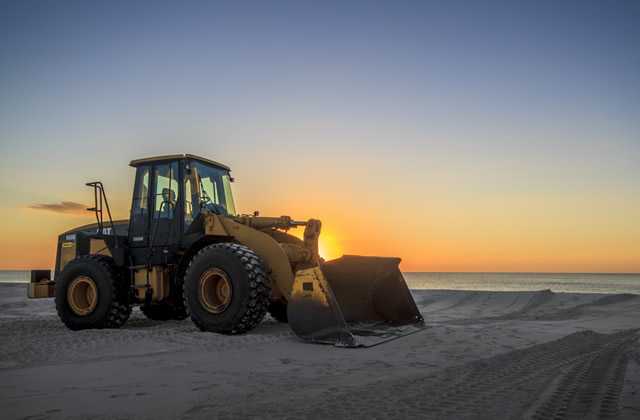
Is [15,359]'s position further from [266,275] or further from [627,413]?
[627,413]

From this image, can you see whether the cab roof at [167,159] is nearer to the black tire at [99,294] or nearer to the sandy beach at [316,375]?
the black tire at [99,294]

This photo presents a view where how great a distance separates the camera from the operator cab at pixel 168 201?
902 cm

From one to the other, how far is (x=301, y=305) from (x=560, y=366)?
3.16 metres

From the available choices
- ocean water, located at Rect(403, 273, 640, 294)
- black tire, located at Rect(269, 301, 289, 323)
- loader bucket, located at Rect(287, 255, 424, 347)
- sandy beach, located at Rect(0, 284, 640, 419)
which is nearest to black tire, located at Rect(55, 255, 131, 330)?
sandy beach, located at Rect(0, 284, 640, 419)

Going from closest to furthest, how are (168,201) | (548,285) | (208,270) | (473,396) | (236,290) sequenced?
(473,396)
(236,290)
(208,270)
(168,201)
(548,285)

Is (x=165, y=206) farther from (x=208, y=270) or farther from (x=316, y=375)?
(x=316, y=375)

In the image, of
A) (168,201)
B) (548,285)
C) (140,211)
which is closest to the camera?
(168,201)

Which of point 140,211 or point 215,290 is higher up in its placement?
point 140,211

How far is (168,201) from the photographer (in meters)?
9.13

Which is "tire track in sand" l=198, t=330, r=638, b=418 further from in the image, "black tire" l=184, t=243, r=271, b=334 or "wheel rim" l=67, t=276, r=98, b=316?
"wheel rim" l=67, t=276, r=98, b=316

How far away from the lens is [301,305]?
6773 mm

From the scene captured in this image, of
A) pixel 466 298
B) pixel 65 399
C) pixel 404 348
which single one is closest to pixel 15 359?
pixel 65 399

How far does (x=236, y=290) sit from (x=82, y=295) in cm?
379

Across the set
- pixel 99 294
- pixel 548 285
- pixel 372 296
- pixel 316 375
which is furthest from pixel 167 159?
pixel 548 285
